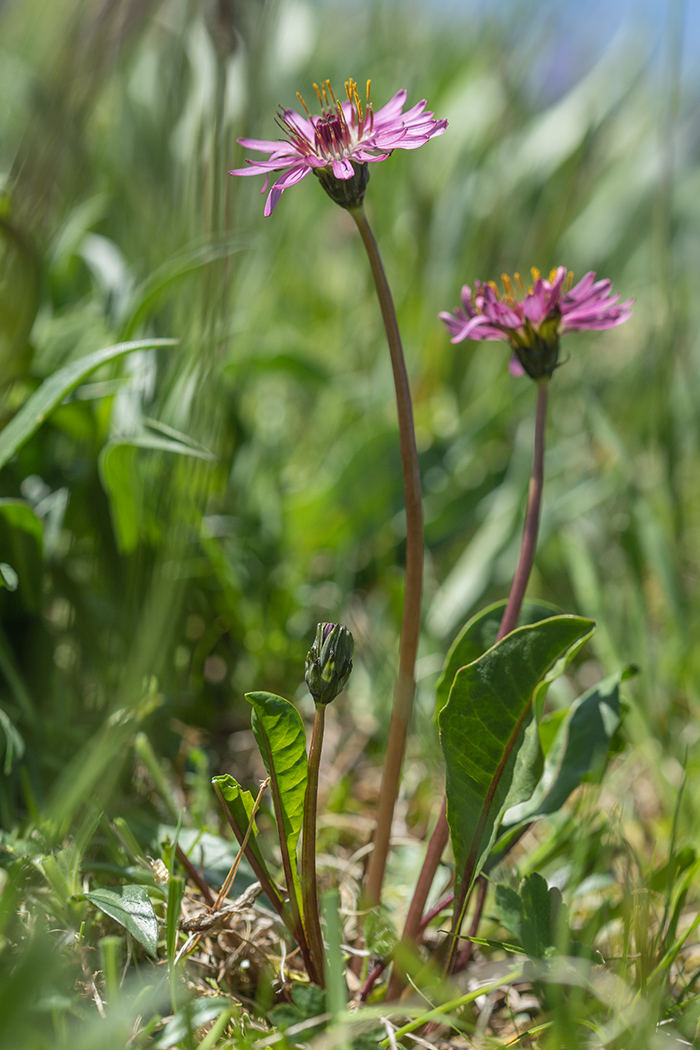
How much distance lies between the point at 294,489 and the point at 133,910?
1041 mm

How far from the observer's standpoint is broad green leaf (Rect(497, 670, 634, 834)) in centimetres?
84

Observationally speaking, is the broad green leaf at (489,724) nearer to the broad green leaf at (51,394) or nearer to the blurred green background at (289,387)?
the blurred green background at (289,387)

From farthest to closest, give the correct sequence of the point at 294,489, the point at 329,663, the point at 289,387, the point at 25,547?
the point at 289,387, the point at 294,489, the point at 25,547, the point at 329,663

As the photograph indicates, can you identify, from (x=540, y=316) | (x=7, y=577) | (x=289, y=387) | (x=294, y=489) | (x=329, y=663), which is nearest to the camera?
(x=329, y=663)

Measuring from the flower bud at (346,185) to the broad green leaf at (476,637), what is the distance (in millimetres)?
399

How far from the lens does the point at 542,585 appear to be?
1.68m

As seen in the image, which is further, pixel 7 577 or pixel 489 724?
pixel 7 577

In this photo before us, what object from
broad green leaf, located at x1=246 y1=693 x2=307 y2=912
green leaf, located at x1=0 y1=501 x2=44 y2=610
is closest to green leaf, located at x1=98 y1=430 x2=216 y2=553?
green leaf, located at x1=0 y1=501 x2=44 y2=610

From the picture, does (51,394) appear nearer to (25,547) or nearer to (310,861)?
(25,547)

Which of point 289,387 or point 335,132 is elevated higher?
point 289,387

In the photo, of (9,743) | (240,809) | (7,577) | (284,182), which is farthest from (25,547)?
(284,182)

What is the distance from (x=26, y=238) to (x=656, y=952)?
946 mm

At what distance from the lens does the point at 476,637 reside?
86 cm

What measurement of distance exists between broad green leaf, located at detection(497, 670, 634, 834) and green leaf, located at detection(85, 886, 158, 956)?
350mm
